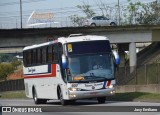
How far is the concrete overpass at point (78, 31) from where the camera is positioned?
63.4m

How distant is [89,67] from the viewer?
89.1 ft

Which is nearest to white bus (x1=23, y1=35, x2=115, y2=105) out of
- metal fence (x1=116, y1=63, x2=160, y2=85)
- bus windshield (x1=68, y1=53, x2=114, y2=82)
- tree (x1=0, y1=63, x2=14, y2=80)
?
bus windshield (x1=68, y1=53, x2=114, y2=82)

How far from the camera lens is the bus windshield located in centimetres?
2720

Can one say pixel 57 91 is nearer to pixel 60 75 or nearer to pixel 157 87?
pixel 60 75

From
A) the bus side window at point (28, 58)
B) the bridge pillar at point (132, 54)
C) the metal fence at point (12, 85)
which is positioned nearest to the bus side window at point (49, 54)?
the bus side window at point (28, 58)

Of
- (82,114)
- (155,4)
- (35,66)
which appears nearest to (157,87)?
(35,66)

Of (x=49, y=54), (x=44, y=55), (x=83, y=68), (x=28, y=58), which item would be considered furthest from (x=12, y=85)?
(x=83, y=68)

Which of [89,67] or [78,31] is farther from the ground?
[78,31]

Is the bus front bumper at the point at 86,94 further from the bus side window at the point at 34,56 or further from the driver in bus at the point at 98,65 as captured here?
the bus side window at the point at 34,56

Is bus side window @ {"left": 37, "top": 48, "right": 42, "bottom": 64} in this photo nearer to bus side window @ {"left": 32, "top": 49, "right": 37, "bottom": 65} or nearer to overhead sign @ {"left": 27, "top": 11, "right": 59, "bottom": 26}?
bus side window @ {"left": 32, "top": 49, "right": 37, "bottom": 65}

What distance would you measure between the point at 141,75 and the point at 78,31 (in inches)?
712

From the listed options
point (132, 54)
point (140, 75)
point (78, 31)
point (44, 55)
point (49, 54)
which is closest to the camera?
point (49, 54)

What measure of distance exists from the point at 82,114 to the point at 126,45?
52.8m

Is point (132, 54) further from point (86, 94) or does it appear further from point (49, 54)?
point (86, 94)
